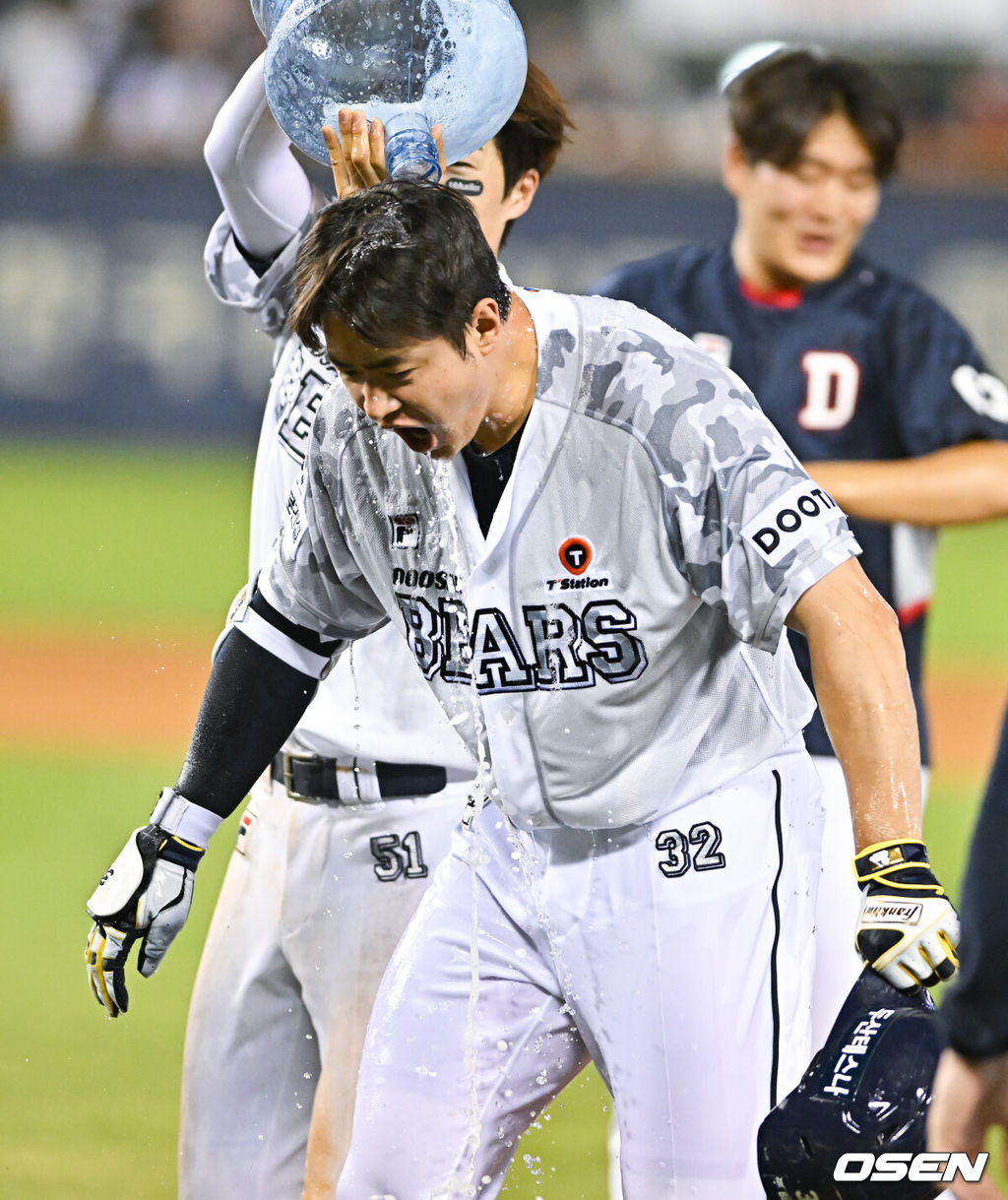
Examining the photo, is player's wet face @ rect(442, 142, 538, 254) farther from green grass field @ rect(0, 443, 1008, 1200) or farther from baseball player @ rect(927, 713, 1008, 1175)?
green grass field @ rect(0, 443, 1008, 1200)

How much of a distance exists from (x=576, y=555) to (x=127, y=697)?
8723 mm

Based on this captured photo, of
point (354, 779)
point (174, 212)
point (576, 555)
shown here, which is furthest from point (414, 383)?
point (174, 212)

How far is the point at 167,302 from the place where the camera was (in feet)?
58.5

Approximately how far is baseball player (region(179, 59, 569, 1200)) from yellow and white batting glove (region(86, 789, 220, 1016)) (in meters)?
0.31

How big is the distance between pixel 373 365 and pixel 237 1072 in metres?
1.68

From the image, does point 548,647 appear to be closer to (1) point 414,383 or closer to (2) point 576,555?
(2) point 576,555

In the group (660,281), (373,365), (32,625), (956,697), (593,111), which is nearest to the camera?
(373,365)

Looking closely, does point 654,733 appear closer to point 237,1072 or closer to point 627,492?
point 627,492

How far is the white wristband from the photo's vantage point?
11.7 ft

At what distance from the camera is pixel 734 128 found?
4.98 metres

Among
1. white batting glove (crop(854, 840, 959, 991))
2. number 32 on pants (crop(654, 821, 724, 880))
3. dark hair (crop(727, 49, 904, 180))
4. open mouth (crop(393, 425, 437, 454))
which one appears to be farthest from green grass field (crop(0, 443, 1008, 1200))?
dark hair (crop(727, 49, 904, 180))

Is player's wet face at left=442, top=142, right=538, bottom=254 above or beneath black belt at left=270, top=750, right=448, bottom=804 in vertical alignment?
above

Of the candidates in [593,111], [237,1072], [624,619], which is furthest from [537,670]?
[593,111]

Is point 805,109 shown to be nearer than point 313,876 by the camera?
No
